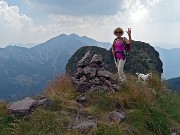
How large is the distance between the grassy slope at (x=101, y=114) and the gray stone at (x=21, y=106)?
0.69 feet

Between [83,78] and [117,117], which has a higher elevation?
[83,78]

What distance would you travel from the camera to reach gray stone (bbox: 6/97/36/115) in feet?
34.6

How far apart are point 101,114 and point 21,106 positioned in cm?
240

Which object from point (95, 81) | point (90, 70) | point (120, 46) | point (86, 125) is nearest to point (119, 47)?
point (120, 46)

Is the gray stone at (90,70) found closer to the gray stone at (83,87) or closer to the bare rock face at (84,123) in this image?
the gray stone at (83,87)

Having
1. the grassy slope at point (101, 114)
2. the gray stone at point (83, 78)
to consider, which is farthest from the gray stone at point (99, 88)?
the gray stone at point (83, 78)

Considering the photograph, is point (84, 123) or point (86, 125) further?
point (84, 123)

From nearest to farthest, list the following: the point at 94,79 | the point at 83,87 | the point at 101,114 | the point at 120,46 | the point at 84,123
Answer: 1. the point at 84,123
2. the point at 101,114
3. the point at 83,87
4. the point at 94,79
5. the point at 120,46

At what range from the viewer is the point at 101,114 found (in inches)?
Result: 435

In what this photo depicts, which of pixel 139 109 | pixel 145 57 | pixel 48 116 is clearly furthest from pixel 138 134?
pixel 145 57

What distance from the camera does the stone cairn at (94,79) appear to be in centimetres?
1302

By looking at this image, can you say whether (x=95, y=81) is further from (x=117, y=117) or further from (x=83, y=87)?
(x=117, y=117)

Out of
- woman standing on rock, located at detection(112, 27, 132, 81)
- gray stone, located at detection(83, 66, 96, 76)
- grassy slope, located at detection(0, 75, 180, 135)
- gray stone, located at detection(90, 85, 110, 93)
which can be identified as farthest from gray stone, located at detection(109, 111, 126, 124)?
woman standing on rock, located at detection(112, 27, 132, 81)

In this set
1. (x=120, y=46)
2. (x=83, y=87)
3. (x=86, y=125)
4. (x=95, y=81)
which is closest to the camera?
(x=86, y=125)
